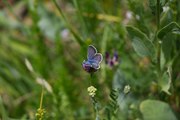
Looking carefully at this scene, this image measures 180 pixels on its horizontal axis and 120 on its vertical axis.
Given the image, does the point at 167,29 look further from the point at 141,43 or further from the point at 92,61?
the point at 92,61

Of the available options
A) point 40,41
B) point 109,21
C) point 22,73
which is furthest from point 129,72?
point 22,73

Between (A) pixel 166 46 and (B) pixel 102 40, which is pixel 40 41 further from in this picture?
(A) pixel 166 46

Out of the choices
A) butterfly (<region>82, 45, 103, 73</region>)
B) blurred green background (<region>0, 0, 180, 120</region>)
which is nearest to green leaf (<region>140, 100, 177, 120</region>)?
blurred green background (<region>0, 0, 180, 120</region>)

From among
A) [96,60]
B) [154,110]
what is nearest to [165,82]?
[154,110]

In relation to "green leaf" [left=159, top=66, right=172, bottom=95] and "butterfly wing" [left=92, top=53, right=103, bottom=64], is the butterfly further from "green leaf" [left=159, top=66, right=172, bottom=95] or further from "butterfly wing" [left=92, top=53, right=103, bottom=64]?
"green leaf" [left=159, top=66, right=172, bottom=95]

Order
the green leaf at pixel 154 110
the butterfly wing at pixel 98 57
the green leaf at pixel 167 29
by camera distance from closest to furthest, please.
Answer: the butterfly wing at pixel 98 57, the green leaf at pixel 167 29, the green leaf at pixel 154 110

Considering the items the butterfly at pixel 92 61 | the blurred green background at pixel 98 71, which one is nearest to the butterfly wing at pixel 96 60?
the butterfly at pixel 92 61

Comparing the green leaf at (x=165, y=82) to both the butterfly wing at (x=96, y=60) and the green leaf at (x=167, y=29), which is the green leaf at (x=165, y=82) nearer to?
the green leaf at (x=167, y=29)
